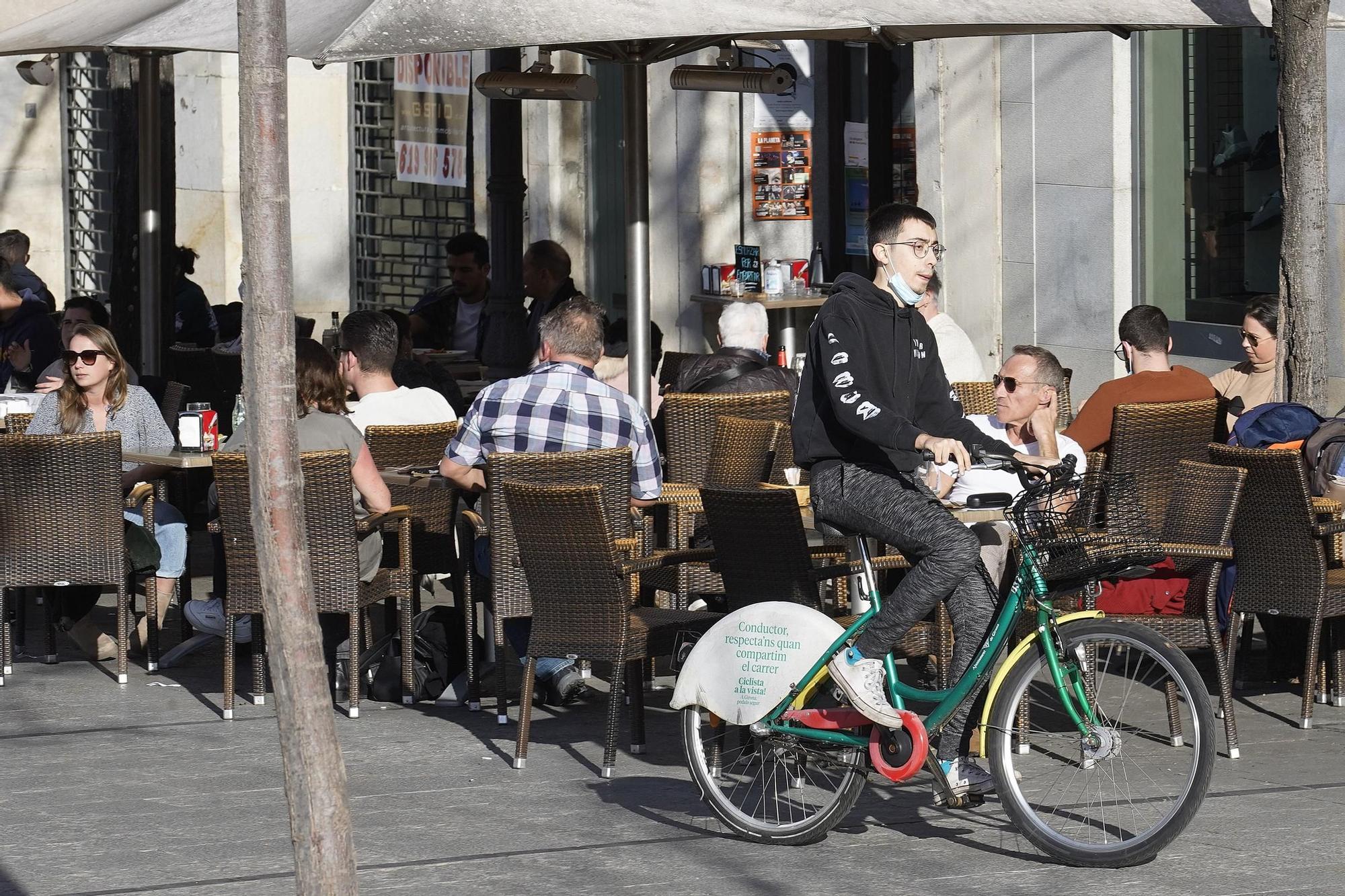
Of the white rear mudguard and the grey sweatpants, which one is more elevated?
the grey sweatpants

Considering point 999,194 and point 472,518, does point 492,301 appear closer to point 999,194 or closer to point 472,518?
point 999,194

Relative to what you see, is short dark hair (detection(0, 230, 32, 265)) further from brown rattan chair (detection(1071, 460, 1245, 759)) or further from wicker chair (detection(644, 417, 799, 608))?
brown rattan chair (detection(1071, 460, 1245, 759))

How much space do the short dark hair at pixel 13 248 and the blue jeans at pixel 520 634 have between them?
8.77 meters

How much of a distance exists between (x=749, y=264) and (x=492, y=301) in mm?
2995

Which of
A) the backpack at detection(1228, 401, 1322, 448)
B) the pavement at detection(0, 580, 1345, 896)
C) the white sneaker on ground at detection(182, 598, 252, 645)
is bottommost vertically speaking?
the pavement at detection(0, 580, 1345, 896)

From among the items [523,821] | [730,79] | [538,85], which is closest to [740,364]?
[730,79]

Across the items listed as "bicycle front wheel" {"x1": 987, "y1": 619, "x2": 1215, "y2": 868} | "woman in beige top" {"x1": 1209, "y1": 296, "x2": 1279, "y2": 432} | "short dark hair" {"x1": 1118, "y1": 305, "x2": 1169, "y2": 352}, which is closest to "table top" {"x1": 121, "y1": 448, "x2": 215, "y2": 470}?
"short dark hair" {"x1": 1118, "y1": 305, "x2": 1169, "y2": 352}

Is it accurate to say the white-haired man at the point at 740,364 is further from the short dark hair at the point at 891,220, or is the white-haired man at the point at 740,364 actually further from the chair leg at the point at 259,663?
the short dark hair at the point at 891,220

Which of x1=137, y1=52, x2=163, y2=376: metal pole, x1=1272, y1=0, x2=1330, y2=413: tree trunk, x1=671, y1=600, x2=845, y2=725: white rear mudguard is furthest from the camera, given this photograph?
x1=137, y1=52, x2=163, y2=376: metal pole

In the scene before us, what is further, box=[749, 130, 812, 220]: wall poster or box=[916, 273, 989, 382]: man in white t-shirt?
box=[749, 130, 812, 220]: wall poster

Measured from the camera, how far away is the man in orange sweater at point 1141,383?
8.47 m

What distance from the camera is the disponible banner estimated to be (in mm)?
15539

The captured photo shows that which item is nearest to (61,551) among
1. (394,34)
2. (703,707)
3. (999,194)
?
(394,34)

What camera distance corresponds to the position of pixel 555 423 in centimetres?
761
